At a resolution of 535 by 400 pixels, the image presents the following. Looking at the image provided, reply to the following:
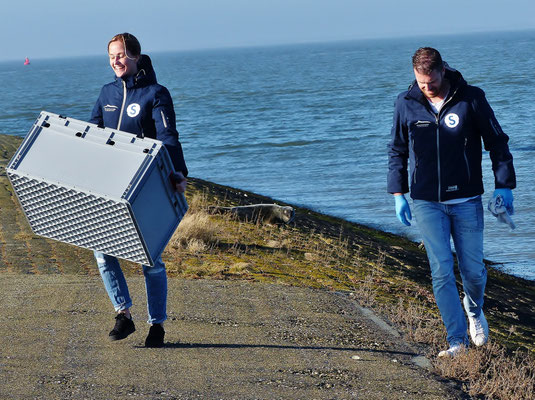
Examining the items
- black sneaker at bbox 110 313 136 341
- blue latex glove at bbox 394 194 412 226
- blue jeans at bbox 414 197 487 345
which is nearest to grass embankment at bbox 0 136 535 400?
blue jeans at bbox 414 197 487 345

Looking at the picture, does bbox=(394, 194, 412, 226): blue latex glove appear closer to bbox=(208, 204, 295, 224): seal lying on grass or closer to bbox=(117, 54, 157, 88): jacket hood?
bbox=(117, 54, 157, 88): jacket hood

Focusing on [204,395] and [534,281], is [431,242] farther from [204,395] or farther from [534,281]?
Answer: [534,281]

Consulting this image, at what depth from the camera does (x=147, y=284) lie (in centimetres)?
566

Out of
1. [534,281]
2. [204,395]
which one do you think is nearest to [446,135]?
[204,395]

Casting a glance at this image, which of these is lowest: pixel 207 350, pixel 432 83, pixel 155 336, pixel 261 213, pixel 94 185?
pixel 261 213

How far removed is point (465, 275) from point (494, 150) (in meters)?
0.93

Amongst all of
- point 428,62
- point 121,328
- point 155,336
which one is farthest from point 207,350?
A: point 428,62

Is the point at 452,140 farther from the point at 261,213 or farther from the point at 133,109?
the point at 261,213

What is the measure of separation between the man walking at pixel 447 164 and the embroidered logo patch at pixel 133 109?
5.86 ft

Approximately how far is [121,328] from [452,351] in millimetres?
2305

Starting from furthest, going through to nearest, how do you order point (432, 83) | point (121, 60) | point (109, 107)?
point (432, 83) < point (109, 107) < point (121, 60)

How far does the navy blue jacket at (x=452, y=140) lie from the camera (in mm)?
5695

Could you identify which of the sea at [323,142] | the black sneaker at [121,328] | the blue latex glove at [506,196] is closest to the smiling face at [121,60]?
the black sneaker at [121,328]

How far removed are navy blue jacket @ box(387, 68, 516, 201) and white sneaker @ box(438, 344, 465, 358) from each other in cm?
105
